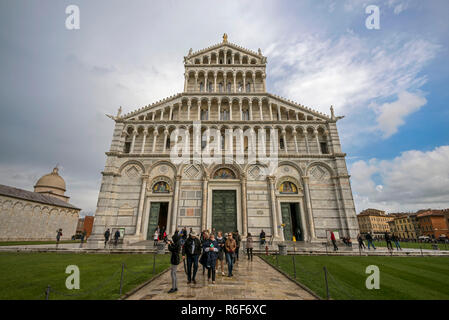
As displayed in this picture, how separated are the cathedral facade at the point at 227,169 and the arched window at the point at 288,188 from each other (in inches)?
4.1

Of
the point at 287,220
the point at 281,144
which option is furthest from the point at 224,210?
the point at 281,144

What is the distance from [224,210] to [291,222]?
6788mm

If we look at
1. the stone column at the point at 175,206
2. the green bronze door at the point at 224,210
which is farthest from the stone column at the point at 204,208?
the stone column at the point at 175,206

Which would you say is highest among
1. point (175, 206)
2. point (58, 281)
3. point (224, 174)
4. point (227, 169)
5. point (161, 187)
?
point (227, 169)

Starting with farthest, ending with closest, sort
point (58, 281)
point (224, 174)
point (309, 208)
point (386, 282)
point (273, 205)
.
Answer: point (224, 174) → point (309, 208) → point (273, 205) → point (386, 282) → point (58, 281)

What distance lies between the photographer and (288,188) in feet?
66.2

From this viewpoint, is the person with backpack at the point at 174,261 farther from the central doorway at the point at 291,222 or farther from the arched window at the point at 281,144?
the arched window at the point at 281,144

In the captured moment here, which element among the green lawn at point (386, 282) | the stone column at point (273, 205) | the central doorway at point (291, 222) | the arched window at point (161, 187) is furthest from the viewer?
the arched window at point (161, 187)

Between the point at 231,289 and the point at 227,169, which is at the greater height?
the point at 227,169

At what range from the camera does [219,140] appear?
21.2 m

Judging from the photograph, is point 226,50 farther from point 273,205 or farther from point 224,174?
point 273,205

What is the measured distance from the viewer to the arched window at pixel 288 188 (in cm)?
2006
